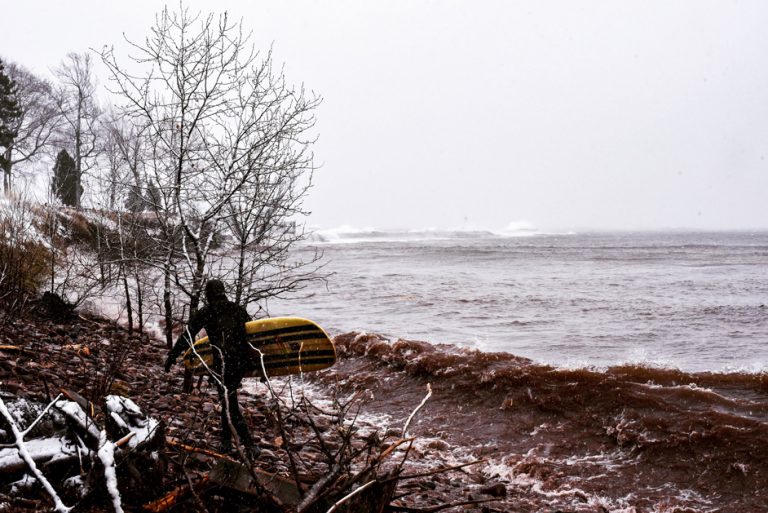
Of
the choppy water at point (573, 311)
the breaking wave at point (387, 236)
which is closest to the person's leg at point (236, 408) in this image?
the choppy water at point (573, 311)

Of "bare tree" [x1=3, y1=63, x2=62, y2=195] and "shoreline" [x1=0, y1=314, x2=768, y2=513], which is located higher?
"bare tree" [x1=3, y1=63, x2=62, y2=195]

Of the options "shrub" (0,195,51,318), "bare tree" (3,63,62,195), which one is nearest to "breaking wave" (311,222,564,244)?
"bare tree" (3,63,62,195)

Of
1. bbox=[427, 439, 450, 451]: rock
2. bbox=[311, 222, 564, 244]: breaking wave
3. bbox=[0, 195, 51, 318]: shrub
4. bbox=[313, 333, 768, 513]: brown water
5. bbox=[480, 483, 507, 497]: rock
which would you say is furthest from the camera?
bbox=[311, 222, 564, 244]: breaking wave

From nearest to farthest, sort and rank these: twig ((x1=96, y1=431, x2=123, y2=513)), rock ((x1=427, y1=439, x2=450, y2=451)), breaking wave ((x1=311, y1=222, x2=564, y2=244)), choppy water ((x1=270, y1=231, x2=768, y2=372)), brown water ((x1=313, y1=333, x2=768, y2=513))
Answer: twig ((x1=96, y1=431, x2=123, y2=513)), brown water ((x1=313, y1=333, x2=768, y2=513)), rock ((x1=427, y1=439, x2=450, y2=451)), choppy water ((x1=270, y1=231, x2=768, y2=372)), breaking wave ((x1=311, y1=222, x2=564, y2=244))

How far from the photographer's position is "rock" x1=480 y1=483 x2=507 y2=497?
6.05m

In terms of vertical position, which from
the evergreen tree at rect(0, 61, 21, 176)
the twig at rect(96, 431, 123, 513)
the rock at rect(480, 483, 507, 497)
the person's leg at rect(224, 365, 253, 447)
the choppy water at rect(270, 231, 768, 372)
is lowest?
the rock at rect(480, 483, 507, 497)

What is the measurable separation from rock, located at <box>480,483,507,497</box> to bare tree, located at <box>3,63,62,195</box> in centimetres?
4236

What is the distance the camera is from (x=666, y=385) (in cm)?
906

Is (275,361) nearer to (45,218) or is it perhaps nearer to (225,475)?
(225,475)

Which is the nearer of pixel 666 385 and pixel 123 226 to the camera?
pixel 666 385

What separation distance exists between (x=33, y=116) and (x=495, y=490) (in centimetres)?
4654

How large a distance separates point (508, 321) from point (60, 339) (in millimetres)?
11472

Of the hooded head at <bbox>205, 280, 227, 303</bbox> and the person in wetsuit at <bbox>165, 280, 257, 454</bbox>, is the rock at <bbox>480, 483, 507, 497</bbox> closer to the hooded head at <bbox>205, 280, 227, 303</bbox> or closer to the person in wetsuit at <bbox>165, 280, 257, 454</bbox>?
the person in wetsuit at <bbox>165, 280, 257, 454</bbox>

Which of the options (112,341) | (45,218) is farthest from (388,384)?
(45,218)
